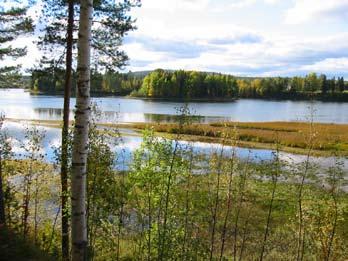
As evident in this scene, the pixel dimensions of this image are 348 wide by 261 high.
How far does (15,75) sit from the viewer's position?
1591 centimetres

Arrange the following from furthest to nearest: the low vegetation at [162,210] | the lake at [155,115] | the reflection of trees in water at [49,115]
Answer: the reflection of trees in water at [49,115], the lake at [155,115], the low vegetation at [162,210]

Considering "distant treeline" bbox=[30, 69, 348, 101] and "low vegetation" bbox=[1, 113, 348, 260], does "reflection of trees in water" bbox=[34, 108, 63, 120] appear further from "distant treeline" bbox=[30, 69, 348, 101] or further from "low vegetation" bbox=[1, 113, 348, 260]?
"low vegetation" bbox=[1, 113, 348, 260]

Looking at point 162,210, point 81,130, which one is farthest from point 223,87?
point 81,130

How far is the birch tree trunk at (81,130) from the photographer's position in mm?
5074

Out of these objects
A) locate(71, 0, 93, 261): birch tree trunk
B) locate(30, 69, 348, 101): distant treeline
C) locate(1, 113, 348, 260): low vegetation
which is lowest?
locate(1, 113, 348, 260): low vegetation

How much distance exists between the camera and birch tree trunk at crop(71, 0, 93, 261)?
507 centimetres

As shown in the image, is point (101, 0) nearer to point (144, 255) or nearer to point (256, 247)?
point (144, 255)

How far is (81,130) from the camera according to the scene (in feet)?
17.0

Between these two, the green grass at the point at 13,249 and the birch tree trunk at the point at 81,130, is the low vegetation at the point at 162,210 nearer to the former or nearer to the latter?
the green grass at the point at 13,249

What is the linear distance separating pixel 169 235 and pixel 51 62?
5.86 m

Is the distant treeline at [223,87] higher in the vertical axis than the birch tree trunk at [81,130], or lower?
higher

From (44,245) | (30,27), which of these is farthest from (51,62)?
(44,245)

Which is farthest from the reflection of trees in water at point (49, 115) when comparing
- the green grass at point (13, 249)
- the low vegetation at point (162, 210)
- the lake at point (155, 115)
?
the green grass at point (13, 249)

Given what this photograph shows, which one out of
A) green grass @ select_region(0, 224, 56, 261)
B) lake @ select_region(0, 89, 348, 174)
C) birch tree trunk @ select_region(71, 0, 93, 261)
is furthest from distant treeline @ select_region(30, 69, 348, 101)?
birch tree trunk @ select_region(71, 0, 93, 261)
